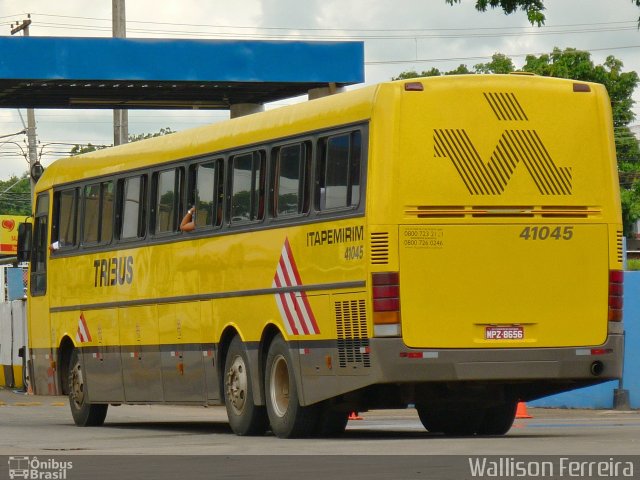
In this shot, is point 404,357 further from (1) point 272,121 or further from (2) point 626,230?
(2) point 626,230

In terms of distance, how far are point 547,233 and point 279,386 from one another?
3281mm

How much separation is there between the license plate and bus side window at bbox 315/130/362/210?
5.70ft

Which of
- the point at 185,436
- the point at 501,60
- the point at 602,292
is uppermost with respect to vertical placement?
the point at 501,60

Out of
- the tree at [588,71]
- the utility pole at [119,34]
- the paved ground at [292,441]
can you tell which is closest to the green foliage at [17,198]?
the tree at [588,71]

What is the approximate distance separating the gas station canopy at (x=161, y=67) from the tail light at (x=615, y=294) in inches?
593

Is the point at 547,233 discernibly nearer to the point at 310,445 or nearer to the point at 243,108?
the point at 310,445

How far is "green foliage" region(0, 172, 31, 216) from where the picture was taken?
138m

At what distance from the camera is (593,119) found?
1694cm

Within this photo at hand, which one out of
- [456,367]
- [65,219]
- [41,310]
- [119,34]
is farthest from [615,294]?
[119,34]

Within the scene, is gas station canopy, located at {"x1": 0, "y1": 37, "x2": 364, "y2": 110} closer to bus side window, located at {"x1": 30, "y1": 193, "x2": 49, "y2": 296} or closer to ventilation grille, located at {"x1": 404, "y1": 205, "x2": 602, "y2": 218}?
bus side window, located at {"x1": 30, "y1": 193, "x2": 49, "y2": 296}

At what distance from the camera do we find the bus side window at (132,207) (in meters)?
21.5

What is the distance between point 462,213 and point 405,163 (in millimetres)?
735
